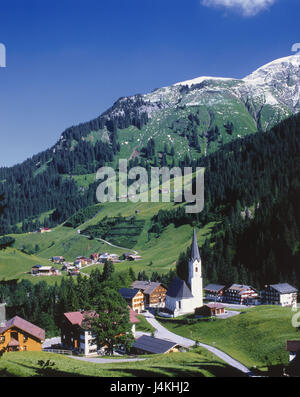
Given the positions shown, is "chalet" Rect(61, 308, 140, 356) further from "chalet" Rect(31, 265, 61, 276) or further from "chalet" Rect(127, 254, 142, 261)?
"chalet" Rect(127, 254, 142, 261)

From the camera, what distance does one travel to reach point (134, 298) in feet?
395

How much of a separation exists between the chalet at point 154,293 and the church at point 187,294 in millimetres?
7876

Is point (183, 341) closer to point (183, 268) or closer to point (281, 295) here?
point (281, 295)

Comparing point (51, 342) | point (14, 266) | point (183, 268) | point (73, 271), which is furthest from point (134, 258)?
point (51, 342)

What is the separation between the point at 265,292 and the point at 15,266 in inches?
4892

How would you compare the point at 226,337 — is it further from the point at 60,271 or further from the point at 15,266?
the point at 15,266

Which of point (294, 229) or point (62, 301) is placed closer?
point (62, 301)

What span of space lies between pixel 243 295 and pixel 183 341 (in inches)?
1537

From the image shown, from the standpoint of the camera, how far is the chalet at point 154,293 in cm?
12700

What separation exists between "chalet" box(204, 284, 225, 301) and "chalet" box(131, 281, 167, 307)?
14.3 m

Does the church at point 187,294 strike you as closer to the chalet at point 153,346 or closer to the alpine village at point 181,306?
the alpine village at point 181,306
